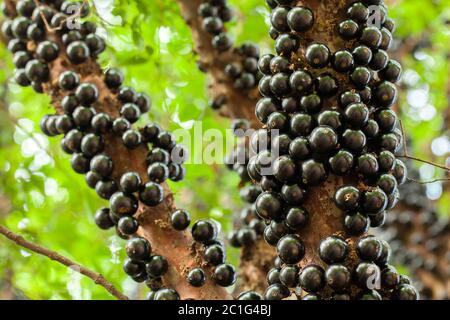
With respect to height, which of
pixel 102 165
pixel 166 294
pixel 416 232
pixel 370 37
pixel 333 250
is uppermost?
pixel 370 37

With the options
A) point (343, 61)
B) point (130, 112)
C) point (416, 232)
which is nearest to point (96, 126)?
point (130, 112)

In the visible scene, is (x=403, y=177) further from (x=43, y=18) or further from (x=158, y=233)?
(x=43, y=18)

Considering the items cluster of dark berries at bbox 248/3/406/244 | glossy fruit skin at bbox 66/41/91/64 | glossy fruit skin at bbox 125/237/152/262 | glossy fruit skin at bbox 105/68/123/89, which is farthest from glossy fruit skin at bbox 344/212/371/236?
glossy fruit skin at bbox 66/41/91/64

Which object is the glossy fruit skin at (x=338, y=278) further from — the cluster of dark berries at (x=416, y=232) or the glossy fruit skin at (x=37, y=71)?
the cluster of dark berries at (x=416, y=232)

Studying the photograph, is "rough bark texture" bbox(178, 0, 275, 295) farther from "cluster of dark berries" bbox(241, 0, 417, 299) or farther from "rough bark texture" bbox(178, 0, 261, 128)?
"cluster of dark berries" bbox(241, 0, 417, 299)

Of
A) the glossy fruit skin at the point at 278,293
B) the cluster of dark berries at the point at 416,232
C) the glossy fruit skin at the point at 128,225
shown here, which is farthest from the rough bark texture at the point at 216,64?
the cluster of dark berries at the point at 416,232

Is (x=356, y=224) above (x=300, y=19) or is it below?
below

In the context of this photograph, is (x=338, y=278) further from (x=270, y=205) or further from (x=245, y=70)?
(x=245, y=70)
